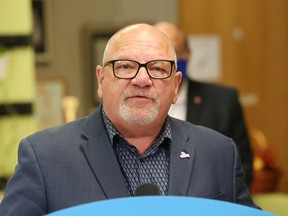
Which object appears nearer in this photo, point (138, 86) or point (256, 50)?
point (138, 86)

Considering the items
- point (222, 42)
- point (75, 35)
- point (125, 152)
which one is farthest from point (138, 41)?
point (222, 42)

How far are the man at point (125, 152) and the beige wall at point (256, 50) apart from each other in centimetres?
361

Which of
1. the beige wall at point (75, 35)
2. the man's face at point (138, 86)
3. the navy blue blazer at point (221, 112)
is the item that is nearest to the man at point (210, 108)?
the navy blue blazer at point (221, 112)

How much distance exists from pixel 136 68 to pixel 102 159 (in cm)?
29

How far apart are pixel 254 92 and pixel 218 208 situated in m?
4.33

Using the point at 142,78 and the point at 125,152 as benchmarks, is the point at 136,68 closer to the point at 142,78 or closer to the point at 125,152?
the point at 142,78

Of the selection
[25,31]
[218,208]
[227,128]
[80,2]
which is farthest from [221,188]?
[80,2]

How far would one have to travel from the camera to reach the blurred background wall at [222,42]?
546 centimetres

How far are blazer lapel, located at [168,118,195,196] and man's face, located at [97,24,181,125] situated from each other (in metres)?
0.11

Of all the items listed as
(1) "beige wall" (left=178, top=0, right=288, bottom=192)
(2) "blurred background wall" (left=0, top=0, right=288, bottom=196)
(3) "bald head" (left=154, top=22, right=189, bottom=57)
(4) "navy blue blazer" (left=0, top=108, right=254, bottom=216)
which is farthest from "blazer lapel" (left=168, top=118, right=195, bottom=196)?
(1) "beige wall" (left=178, top=0, right=288, bottom=192)

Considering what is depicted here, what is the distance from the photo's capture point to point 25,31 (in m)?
4.01

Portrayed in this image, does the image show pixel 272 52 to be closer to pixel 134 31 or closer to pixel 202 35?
pixel 202 35

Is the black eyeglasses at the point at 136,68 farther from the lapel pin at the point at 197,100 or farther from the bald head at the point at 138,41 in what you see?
the lapel pin at the point at 197,100

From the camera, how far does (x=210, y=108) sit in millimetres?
3568
